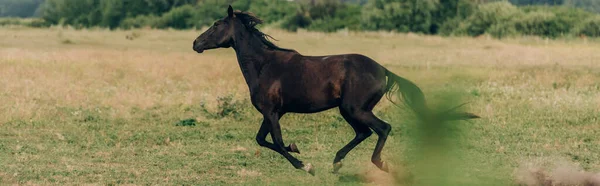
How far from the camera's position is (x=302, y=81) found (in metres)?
7.68

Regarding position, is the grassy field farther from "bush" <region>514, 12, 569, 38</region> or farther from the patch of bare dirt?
"bush" <region>514, 12, 569, 38</region>

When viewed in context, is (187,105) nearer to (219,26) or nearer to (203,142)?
(203,142)

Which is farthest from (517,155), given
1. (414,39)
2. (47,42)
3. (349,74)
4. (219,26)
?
(414,39)

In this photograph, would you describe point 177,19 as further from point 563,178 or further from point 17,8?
point 17,8

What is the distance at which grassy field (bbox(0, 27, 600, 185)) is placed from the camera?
6618 millimetres

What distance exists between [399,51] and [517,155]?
22985 millimetres

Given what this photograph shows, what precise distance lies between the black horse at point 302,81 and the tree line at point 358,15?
Result: 37833 millimetres

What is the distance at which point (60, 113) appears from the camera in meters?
13.3

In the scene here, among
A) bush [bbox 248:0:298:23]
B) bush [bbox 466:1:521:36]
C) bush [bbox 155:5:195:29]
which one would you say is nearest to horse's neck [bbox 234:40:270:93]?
bush [bbox 466:1:521:36]

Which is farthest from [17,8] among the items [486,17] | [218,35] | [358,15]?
[218,35]

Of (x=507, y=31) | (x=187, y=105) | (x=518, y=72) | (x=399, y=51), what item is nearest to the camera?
(x=187, y=105)

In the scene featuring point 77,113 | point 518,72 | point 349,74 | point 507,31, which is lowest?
point 507,31

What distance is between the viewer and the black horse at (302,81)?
7.55 m

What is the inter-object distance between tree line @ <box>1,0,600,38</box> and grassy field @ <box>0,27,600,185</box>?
2608cm
